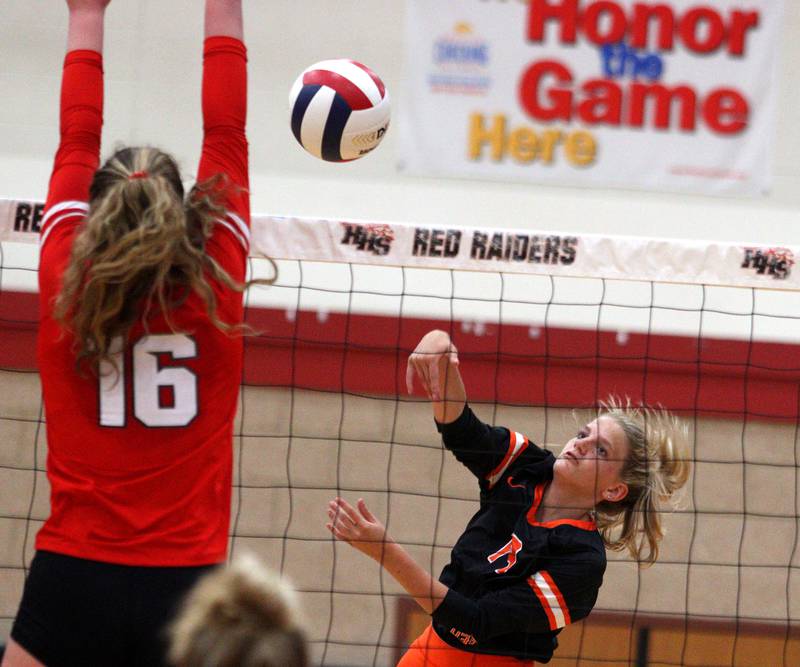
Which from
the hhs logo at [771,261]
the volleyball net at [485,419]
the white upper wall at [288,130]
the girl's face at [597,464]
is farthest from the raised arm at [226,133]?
the white upper wall at [288,130]

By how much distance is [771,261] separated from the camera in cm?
340

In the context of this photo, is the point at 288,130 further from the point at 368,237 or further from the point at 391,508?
the point at 368,237

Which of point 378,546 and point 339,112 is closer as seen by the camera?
point 378,546

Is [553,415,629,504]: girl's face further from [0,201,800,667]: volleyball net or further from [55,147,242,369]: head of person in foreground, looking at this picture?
[0,201,800,667]: volleyball net

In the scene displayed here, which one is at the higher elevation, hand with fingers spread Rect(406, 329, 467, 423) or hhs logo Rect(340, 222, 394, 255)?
hhs logo Rect(340, 222, 394, 255)

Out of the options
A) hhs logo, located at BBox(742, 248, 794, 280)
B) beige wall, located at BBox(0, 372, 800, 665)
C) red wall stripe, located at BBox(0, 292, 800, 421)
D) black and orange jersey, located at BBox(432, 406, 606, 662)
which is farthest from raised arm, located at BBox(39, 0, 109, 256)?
red wall stripe, located at BBox(0, 292, 800, 421)

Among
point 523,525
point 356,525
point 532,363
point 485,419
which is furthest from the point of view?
point 532,363

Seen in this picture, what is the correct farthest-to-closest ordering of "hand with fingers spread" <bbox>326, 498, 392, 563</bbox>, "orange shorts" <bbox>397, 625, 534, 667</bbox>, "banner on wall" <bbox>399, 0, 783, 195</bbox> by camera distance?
"banner on wall" <bbox>399, 0, 783, 195</bbox>
"orange shorts" <bbox>397, 625, 534, 667</bbox>
"hand with fingers spread" <bbox>326, 498, 392, 563</bbox>

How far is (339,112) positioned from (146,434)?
4.94 feet

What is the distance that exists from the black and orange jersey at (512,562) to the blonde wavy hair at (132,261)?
1194mm

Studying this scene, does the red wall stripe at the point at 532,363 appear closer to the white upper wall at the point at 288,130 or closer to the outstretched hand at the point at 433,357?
the white upper wall at the point at 288,130

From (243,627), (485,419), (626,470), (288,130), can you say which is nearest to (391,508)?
(485,419)

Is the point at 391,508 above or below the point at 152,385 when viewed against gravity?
below

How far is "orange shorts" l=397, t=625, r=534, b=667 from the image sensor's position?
2949 millimetres
